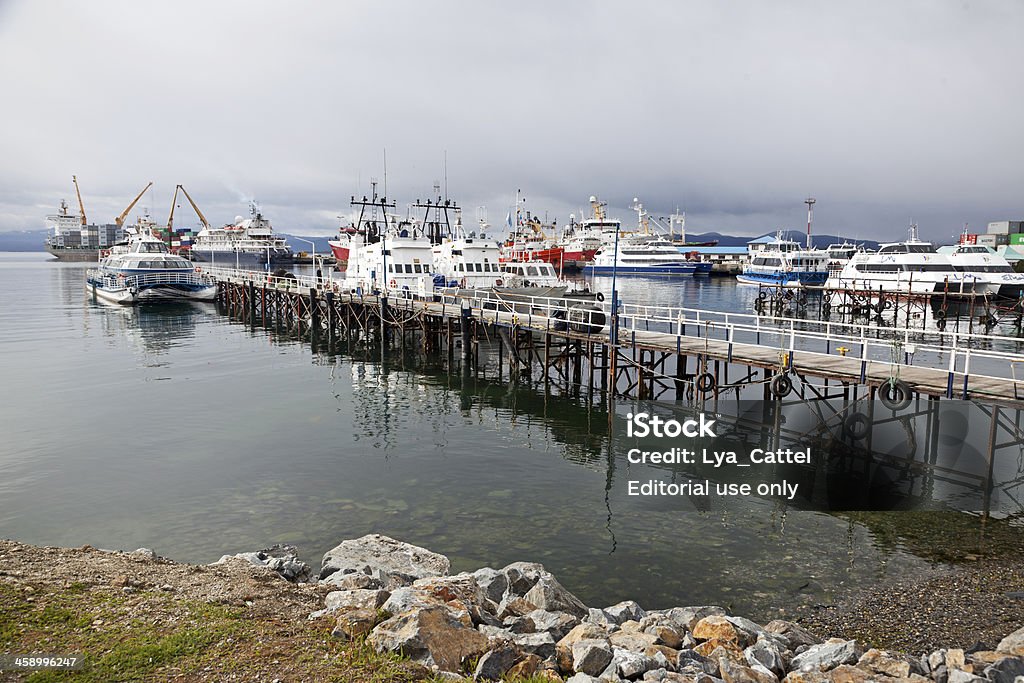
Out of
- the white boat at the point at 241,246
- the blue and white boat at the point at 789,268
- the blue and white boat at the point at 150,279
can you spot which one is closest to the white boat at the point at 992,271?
the blue and white boat at the point at 789,268

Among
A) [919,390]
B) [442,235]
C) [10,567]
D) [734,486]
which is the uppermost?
[442,235]

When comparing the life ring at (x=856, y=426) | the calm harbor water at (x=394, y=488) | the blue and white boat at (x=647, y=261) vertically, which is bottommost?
the calm harbor water at (x=394, y=488)

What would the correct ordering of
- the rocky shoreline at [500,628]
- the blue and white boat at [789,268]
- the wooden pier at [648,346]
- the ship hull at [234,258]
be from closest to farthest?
1. the rocky shoreline at [500,628]
2. the wooden pier at [648,346]
3. the blue and white boat at [789,268]
4. the ship hull at [234,258]

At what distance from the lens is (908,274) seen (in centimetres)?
6956

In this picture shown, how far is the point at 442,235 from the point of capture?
63.6 meters

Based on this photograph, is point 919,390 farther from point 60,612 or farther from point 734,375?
point 60,612

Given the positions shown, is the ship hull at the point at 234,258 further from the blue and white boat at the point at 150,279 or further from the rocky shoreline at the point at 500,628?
the rocky shoreline at the point at 500,628

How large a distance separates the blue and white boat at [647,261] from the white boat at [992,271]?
7324 cm

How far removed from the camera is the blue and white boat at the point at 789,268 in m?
97.5

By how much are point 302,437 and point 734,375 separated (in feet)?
69.3

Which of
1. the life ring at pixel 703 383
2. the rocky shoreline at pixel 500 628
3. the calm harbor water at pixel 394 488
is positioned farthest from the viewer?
the life ring at pixel 703 383

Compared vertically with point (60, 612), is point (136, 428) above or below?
below

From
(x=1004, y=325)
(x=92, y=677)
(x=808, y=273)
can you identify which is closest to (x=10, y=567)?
(x=92, y=677)

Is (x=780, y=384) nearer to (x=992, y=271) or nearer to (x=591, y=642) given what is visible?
(x=591, y=642)
